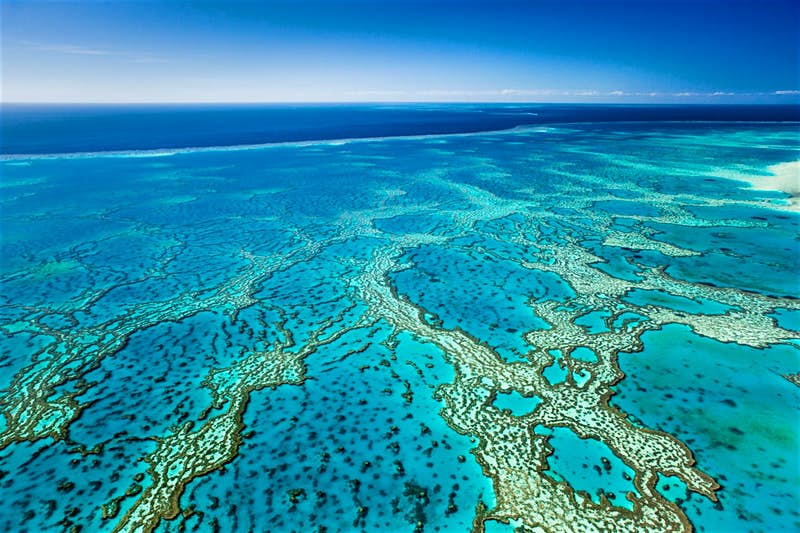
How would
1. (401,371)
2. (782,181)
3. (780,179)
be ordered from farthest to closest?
(780,179)
(782,181)
(401,371)

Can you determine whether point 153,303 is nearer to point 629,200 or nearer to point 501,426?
point 501,426

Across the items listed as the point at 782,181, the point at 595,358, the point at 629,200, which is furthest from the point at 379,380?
the point at 782,181

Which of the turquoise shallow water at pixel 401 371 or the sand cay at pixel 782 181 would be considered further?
the sand cay at pixel 782 181

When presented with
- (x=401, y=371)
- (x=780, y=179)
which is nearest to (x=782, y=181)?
(x=780, y=179)

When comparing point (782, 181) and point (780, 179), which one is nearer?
point (782, 181)

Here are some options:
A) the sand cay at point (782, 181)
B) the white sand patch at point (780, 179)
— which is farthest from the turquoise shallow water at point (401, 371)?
the sand cay at point (782, 181)

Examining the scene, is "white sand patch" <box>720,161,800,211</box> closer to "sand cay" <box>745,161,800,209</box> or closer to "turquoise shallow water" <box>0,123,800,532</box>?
"sand cay" <box>745,161,800,209</box>

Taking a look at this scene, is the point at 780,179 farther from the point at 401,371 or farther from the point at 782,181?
the point at 401,371

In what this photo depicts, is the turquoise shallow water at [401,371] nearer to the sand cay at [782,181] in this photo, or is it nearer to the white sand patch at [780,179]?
the white sand patch at [780,179]
